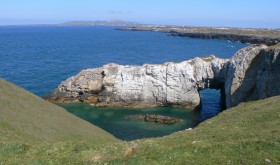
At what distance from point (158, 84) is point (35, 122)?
Result: 43726mm

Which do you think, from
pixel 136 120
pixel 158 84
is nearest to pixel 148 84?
pixel 158 84

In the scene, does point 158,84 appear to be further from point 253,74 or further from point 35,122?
point 35,122

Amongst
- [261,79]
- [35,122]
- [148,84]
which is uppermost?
[261,79]

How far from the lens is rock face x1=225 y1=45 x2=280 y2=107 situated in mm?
59331

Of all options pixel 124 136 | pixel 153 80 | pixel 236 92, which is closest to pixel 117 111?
pixel 153 80

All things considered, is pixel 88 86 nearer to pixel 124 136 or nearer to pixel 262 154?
pixel 124 136

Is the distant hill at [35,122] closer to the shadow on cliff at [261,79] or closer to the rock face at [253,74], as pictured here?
the shadow on cliff at [261,79]

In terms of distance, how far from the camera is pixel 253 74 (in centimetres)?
6512

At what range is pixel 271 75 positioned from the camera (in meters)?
59.2

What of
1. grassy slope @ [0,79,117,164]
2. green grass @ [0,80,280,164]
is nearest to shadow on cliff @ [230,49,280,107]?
green grass @ [0,80,280,164]

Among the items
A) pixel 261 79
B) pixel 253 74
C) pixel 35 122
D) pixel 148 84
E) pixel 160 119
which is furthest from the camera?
pixel 148 84

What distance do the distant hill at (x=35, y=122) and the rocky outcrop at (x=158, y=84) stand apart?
1315 inches

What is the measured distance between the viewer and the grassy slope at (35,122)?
35781mm

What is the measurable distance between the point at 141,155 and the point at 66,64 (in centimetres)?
11181
